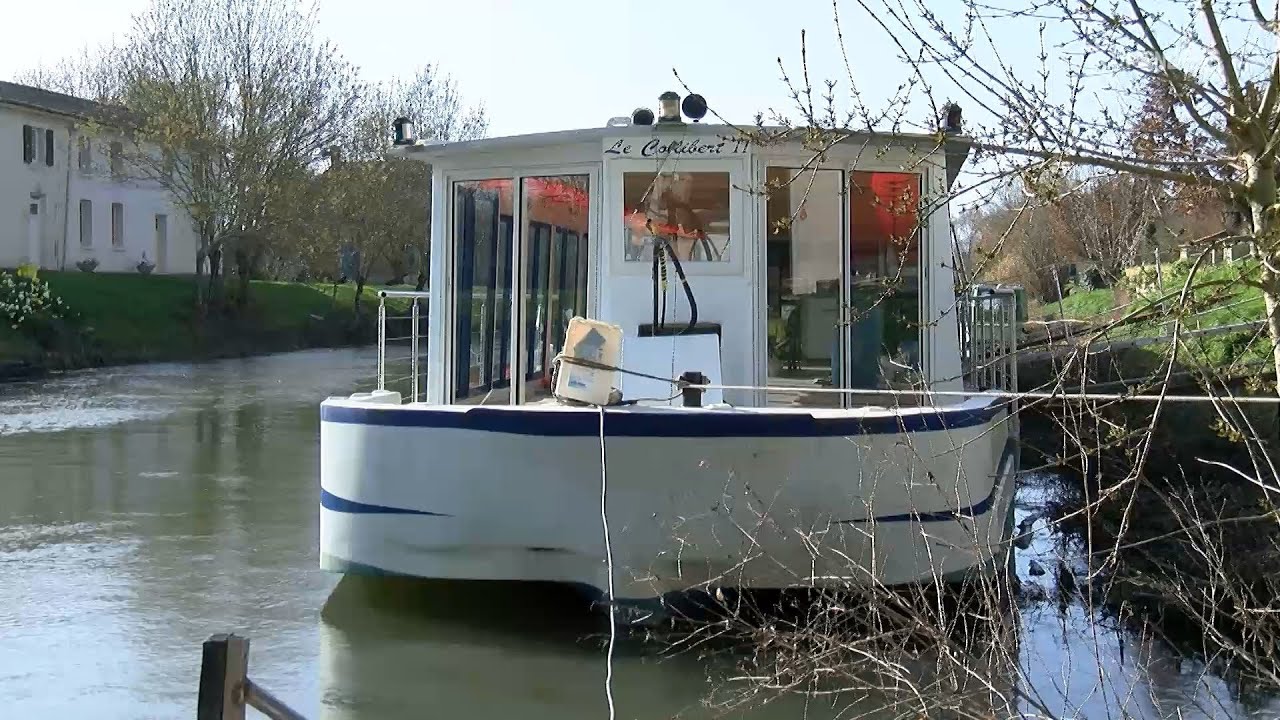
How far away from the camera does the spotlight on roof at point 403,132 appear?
29.0 ft

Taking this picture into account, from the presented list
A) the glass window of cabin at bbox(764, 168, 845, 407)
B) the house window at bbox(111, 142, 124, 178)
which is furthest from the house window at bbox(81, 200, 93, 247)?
the glass window of cabin at bbox(764, 168, 845, 407)

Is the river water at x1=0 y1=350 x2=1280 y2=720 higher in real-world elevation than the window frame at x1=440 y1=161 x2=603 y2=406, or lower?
lower

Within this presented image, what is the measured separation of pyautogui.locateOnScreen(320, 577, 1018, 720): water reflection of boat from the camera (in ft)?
22.2

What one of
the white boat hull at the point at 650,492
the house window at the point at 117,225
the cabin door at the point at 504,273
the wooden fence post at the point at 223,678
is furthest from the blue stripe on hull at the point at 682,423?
the house window at the point at 117,225

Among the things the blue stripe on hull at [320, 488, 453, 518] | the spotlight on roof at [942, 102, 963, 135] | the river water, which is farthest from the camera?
the blue stripe on hull at [320, 488, 453, 518]

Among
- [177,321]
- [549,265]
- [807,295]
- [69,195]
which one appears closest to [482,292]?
[549,265]

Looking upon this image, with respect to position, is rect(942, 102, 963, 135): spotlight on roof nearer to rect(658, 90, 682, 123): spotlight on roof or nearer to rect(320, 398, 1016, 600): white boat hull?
rect(320, 398, 1016, 600): white boat hull

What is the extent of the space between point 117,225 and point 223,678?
47.8m

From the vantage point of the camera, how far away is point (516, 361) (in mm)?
8797

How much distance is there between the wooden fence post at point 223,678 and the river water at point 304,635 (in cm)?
199

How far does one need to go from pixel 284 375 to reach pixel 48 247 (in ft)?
63.2

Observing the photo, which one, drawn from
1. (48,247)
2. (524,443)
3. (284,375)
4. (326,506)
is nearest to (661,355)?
(524,443)

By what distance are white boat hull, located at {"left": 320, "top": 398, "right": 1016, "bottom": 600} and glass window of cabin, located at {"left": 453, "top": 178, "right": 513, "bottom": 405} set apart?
1.33 m

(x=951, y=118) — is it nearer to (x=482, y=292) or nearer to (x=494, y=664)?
(x=494, y=664)
